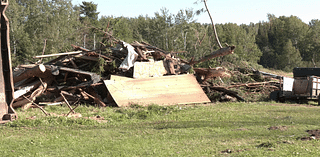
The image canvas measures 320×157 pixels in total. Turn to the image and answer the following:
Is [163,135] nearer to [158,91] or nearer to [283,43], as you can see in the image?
[158,91]

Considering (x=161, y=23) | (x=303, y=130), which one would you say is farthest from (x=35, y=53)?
(x=303, y=130)

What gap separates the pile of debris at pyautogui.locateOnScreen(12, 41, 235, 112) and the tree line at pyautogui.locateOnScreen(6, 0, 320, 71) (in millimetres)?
4727

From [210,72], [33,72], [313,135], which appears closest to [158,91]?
[210,72]

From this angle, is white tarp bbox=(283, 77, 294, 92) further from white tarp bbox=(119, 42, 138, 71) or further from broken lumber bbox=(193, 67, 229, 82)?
white tarp bbox=(119, 42, 138, 71)

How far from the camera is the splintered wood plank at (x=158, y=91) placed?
1370 centimetres

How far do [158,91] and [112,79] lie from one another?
223cm

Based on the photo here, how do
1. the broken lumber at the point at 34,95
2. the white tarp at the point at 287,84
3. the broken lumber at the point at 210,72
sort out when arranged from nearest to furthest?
the broken lumber at the point at 34,95
the white tarp at the point at 287,84
the broken lumber at the point at 210,72

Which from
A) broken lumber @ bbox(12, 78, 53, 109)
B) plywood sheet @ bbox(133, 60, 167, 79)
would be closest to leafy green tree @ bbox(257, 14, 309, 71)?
plywood sheet @ bbox(133, 60, 167, 79)

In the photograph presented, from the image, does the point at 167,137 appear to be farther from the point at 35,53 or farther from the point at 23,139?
the point at 35,53

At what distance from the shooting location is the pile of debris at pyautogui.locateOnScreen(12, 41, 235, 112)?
13.6 m

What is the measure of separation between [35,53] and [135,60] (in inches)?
1241

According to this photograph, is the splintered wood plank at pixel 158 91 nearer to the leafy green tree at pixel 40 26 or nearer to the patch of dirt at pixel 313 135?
the patch of dirt at pixel 313 135

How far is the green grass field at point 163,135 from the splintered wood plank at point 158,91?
114 inches

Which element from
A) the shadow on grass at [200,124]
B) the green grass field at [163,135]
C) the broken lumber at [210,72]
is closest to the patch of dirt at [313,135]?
the green grass field at [163,135]
